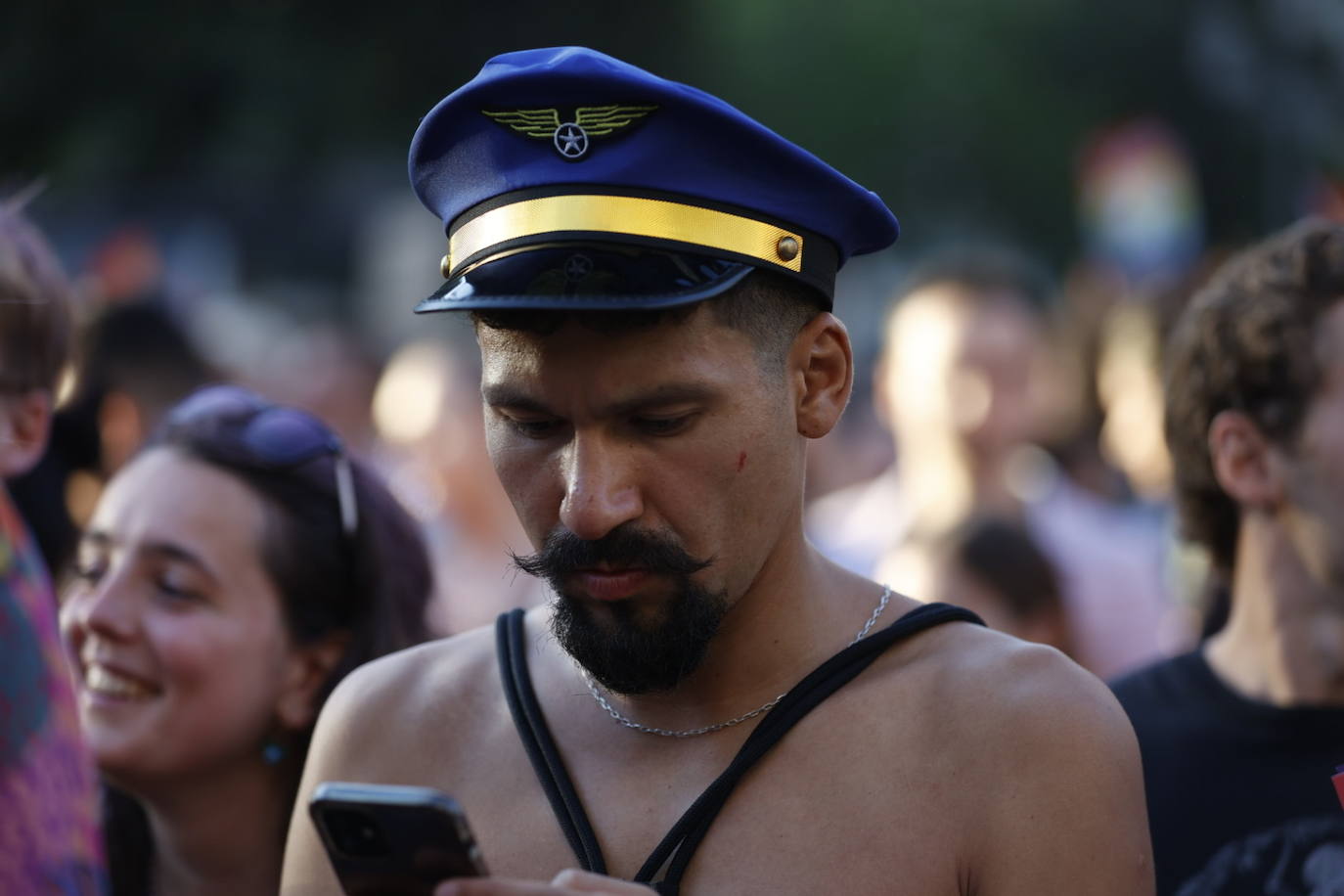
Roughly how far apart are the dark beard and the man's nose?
0.03 metres

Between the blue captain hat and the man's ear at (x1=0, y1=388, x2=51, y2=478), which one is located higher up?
the blue captain hat

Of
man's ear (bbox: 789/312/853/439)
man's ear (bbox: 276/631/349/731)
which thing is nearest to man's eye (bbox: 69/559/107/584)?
man's ear (bbox: 276/631/349/731)

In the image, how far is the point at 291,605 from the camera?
143 inches

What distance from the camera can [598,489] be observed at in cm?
240

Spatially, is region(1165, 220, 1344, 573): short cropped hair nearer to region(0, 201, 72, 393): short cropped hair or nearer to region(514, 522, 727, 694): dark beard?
region(514, 522, 727, 694): dark beard

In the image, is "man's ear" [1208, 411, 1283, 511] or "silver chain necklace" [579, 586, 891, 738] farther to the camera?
"man's ear" [1208, 411, 1283, 511]

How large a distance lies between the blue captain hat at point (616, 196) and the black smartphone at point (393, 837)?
70 centimetres

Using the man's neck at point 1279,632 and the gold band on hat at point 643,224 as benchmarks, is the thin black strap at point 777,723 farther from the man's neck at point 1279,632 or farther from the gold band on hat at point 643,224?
the man's neck at point 1279,632

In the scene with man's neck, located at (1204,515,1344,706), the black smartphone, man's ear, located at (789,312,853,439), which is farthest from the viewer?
man's neck, located at (1204,515,1344,706)

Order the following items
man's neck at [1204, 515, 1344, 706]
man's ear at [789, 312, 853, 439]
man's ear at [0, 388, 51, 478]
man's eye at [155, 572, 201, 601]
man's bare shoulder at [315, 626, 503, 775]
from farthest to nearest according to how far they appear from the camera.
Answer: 1. man's eye at [155, 572, 201, 601]
2. man's neck at [1204, 515, 1344, 706]
3. man's ear at [0, 388, 51, 478]
4. man's bare shoulder at [315, 626, 503, 775]
5. man's ear at [789, 312, 853, 439]

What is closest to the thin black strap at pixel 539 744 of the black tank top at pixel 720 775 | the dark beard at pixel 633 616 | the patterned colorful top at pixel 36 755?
the black tank top at pixel 720 775

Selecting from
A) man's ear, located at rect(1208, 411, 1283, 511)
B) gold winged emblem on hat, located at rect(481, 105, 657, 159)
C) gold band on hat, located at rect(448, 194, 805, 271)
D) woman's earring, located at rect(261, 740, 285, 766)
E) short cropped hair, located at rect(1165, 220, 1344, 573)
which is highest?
gold winged emblem on hat, located at rect(481, 105, 657, 159)

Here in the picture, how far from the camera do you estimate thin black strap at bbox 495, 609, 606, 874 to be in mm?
2566

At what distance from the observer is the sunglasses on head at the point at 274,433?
370cm
